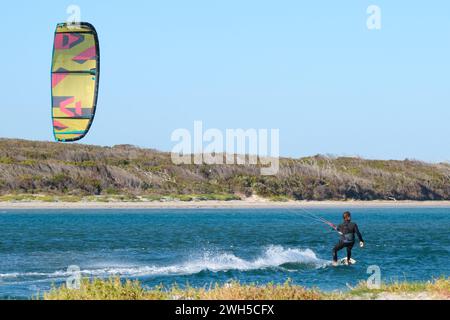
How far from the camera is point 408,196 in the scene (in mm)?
77625

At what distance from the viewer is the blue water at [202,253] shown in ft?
73.6

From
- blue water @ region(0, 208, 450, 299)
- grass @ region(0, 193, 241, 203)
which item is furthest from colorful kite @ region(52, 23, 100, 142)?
grass @ region(0, 193, 241, 203)

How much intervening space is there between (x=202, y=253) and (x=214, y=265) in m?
4.10

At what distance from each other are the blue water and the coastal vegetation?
47.4 feet

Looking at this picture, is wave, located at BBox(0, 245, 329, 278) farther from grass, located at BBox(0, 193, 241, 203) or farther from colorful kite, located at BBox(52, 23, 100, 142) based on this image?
grass, located at BBox(0, 193, 241, 203)

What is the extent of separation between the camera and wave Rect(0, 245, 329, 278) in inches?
914

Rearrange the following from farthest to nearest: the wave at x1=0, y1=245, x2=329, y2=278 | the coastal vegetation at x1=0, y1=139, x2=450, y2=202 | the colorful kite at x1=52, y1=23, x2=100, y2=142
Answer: the coastal vegetation at x1=0, y1=139, x2=450, y2=202
the wave at x1=0, y1=245, x2=329, y2=278
the colorful kite at x1=52, y1=23, x2=100, y2=142

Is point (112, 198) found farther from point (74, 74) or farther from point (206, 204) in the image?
point (74, 74)

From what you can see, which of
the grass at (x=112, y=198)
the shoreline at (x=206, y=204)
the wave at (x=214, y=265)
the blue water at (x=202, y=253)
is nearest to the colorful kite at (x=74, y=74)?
the blue water at (x=202, y=253)

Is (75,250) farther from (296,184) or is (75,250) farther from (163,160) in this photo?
(163,160)

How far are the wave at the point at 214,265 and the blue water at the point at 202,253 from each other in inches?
1.1

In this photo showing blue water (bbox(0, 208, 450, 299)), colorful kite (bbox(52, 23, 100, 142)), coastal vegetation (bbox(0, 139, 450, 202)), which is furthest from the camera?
coastal vegetation (bbox(0, 139, 450, 202))
